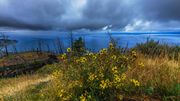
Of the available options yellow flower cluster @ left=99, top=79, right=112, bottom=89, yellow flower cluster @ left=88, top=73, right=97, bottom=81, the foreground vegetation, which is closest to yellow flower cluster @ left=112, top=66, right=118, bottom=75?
the foreground vegetation

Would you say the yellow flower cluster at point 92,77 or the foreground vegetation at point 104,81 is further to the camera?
the foreground vegetation at point 104,81

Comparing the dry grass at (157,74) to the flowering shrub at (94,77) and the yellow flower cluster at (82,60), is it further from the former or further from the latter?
the yellow flower cluster at (82,60)

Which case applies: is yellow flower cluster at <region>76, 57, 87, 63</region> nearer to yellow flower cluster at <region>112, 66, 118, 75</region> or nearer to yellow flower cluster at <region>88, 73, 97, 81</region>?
yellow flower cluster at <region>88, 73, 97, 81</region>

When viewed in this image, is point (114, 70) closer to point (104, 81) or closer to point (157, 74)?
point (104, 81)

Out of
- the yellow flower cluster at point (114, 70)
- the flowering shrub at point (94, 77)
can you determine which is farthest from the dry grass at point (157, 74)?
the yellow flower cluster at point (114, 70)

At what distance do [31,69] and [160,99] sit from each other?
18.1 m

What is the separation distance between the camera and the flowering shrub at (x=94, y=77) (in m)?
7.23

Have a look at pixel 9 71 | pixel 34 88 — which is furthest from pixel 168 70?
pixel 9 71

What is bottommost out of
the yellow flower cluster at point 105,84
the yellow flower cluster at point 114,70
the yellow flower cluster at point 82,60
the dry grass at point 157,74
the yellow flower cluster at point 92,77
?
the dry grass at point 157,74

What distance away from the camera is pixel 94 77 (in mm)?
Answer: 7176

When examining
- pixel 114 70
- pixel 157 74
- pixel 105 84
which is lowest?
pixel 157 74

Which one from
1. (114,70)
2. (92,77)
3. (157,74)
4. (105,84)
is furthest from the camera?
(157,74)

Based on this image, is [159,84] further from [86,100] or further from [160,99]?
[86,100]

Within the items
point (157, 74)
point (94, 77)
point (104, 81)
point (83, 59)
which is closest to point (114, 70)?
point (104, 81)
